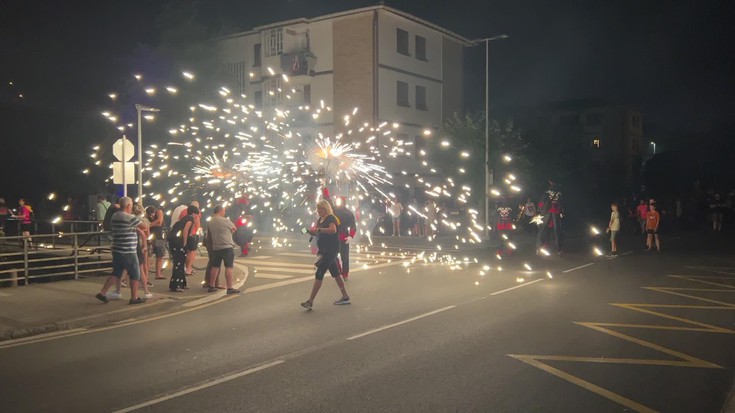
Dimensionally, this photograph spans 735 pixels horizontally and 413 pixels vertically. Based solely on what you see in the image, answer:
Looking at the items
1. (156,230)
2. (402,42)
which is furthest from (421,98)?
(156,230)

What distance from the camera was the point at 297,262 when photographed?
57.9 ft

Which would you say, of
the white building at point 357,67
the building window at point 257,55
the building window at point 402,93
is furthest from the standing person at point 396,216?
the building window at point 257,55

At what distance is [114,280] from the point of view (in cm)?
1073

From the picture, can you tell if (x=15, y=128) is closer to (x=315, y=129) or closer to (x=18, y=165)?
(x=18, y=165)

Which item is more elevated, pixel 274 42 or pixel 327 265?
pixel 274 42

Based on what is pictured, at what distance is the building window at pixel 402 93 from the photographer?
114 ft

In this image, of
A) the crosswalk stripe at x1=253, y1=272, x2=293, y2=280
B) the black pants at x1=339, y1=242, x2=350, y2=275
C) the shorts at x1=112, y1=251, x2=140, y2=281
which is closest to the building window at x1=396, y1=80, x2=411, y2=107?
the crosswalk stripe at x1=253, y1=272, x2=293, y2=280

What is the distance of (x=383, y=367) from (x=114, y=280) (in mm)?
5954

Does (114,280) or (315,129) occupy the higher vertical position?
(315,129)

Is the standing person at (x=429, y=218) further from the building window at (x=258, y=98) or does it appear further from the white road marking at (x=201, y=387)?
the white road marking at (x=201, y=387)

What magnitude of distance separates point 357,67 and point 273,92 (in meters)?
5.34

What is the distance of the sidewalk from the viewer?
909cm

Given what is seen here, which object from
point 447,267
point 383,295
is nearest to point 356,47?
point 447,267

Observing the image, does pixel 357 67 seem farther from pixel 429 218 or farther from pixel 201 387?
pixel 201 387
